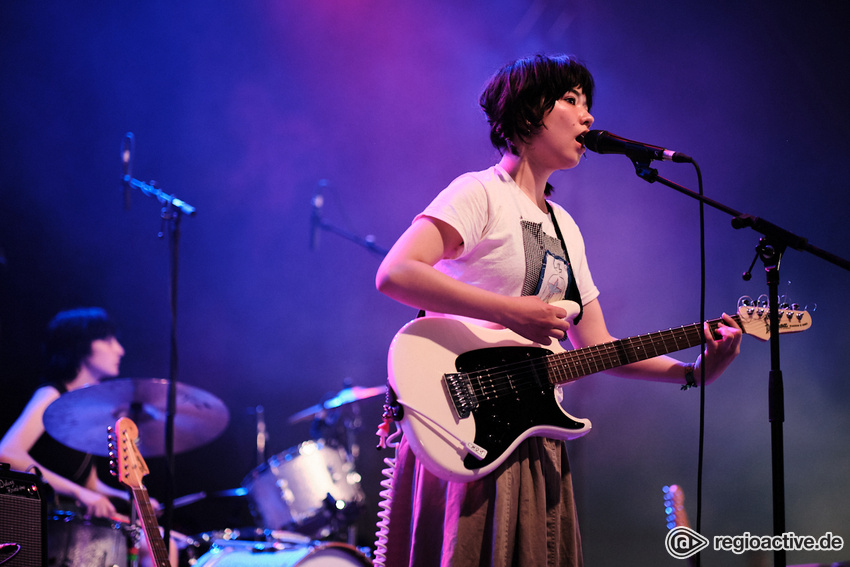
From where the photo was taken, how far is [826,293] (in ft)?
12.1

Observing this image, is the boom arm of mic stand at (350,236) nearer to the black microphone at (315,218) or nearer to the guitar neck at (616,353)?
the black microphone at (315,218)

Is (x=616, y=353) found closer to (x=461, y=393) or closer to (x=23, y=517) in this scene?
(x=461, y=393)

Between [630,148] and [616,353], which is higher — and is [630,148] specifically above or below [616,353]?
above

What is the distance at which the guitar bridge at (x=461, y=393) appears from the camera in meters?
1.87

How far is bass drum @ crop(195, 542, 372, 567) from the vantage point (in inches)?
113

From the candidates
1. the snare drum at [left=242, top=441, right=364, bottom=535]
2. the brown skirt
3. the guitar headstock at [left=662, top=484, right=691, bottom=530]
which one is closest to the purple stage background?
the guitar headstock at [left=662, top=484, right=691, bottom=530]

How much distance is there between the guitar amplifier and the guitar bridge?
1.75m

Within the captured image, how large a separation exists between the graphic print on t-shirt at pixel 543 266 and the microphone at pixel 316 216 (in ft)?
11.2

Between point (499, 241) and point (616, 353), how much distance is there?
21.2 inches

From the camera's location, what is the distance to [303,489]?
442cm

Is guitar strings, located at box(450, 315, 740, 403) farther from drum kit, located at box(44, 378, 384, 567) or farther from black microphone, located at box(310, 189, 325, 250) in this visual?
black microphone, located at box(310, 189, 325, 250)

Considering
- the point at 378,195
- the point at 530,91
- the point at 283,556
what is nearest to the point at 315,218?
the point at 378,195

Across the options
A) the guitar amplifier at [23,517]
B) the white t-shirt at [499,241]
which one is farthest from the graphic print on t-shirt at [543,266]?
the guitar amplifier at [23,517]

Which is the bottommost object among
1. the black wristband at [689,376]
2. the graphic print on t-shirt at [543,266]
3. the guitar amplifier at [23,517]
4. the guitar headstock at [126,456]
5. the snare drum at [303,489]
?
the guitar amplifier at [23,517]
